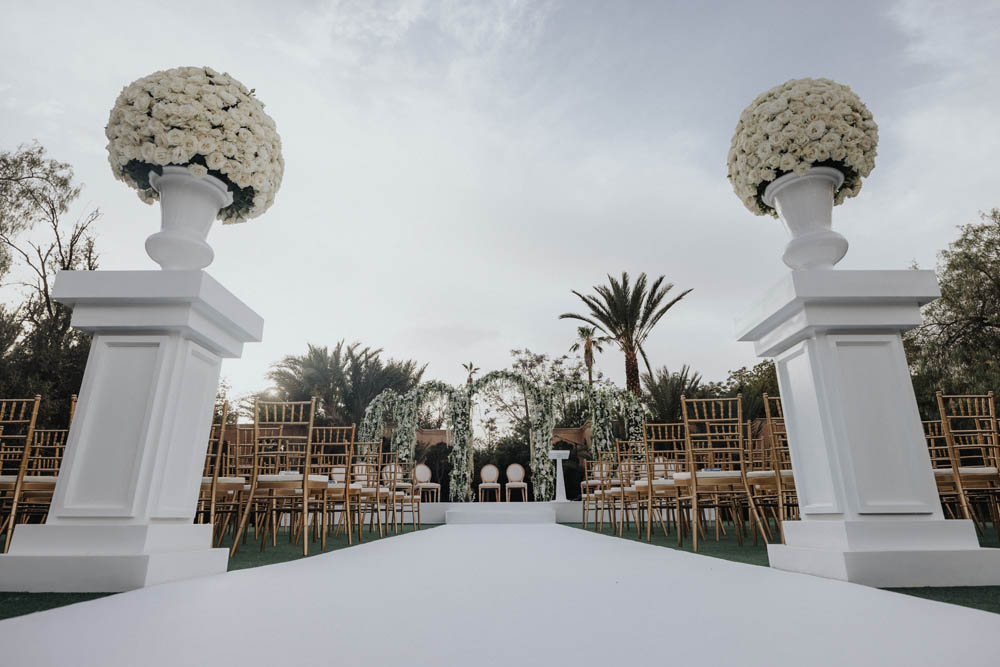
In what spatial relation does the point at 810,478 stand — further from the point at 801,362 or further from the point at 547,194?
the point at 547,194

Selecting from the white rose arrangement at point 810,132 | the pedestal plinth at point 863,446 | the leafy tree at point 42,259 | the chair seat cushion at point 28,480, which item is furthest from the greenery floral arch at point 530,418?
the white rose arrangement at point 810,132

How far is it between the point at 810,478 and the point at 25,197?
760 inches

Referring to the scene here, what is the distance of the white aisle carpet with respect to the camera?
0.96m

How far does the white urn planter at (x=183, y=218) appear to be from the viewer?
7.51 feet

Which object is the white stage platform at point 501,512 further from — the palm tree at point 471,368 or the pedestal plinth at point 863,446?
the palm tree at point 471,368

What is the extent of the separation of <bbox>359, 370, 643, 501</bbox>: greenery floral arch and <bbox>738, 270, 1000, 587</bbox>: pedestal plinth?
10.1m

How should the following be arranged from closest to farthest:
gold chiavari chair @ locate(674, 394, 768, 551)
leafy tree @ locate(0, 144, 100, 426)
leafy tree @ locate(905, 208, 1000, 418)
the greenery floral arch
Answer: gold chiavari chair @ locate(674, 394, 768, 551) → leafy tree @ locate(905, 208, 1000, 418) → the greenery floral arch → leafy tree @ locate(0, 144, 100, 426)

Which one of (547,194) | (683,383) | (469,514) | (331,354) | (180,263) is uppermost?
(547,194)

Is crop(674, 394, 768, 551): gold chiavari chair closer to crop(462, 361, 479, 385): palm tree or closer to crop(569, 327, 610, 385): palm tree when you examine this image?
crop(569, 327, 610, 385): palm tree

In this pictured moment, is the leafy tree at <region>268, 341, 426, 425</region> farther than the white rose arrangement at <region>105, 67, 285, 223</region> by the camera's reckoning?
Yes

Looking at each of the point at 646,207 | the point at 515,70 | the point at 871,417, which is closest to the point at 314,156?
the point at 515,70

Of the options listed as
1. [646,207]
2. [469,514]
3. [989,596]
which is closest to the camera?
[989,596]

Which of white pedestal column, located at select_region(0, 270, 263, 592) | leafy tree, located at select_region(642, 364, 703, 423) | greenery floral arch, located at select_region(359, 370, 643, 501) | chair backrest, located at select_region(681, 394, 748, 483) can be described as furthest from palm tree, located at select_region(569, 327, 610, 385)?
white pedestal column, located at select_region(0, 270, 263, 592)

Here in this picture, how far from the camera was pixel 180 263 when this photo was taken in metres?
2.30
